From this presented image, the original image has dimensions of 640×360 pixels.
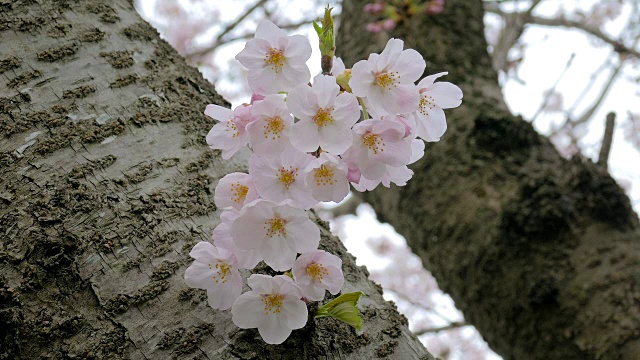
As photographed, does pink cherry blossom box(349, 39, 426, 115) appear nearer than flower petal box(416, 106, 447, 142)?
Yes

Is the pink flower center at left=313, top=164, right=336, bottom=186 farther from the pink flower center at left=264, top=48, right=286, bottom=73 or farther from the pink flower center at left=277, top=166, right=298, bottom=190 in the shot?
the pink flower center at left=264, top=48, right=286, bottom=73

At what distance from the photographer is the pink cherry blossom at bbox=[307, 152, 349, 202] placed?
2.44 feet

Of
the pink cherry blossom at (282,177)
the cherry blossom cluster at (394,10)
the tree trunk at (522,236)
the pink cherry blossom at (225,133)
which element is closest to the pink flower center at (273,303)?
the pink cherry blossom at (282,177)

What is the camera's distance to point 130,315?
2.68 ft

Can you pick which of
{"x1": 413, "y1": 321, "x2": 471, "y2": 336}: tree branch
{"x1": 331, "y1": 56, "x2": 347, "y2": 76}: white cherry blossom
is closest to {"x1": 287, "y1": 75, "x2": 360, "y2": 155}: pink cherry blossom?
{"x1": 331, "y1": 56, "x2": 347, "y2": 76}: white cherry blossom

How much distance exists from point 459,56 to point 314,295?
1754 millimetres

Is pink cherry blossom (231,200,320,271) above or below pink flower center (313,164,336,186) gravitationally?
below

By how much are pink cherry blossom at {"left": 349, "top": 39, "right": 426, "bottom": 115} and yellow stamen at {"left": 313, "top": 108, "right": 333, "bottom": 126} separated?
69 millimetres

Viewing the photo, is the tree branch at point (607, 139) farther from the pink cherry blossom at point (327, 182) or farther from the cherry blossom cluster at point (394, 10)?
the pink cherry blossom at point (327, 182)

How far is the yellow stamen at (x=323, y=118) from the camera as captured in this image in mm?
709

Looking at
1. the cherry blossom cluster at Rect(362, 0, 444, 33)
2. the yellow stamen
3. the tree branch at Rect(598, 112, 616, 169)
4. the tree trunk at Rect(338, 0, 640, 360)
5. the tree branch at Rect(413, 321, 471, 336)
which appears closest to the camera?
the yellow stamen

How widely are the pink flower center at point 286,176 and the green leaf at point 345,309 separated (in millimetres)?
195

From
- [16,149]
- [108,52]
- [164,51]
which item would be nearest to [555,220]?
[164,51]

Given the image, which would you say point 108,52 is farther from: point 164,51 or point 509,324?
point 509,324
